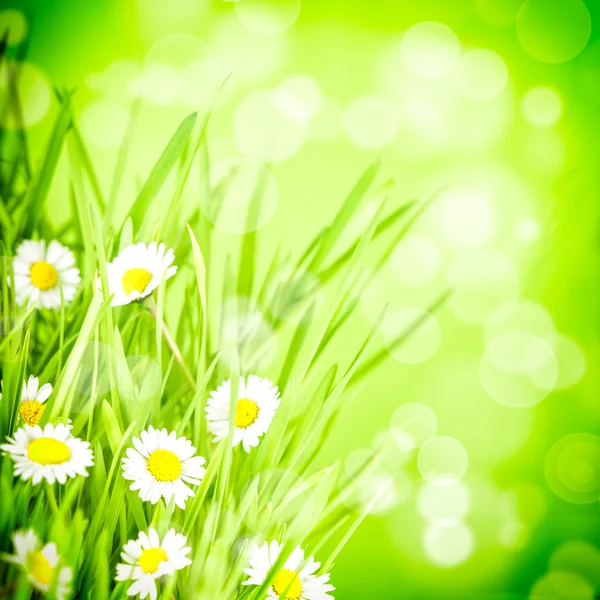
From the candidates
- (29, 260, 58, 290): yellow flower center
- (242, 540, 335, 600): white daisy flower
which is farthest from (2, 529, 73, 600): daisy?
(29, 260, 58, 290): yellow flower center

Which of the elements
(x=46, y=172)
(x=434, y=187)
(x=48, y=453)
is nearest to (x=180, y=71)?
(x=46, y=172)

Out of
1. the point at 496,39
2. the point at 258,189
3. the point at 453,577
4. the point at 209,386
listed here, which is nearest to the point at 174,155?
the point at 258,189

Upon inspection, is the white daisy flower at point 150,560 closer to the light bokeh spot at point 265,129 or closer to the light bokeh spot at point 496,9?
the light bokeh spot at point 265,129

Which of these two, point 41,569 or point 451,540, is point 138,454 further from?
point 451,540

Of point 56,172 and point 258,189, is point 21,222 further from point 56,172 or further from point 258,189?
point 258,189

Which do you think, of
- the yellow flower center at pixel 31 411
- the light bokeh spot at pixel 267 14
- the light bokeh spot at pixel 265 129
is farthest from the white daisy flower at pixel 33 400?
the light bokeh spot at pixel 267 14
